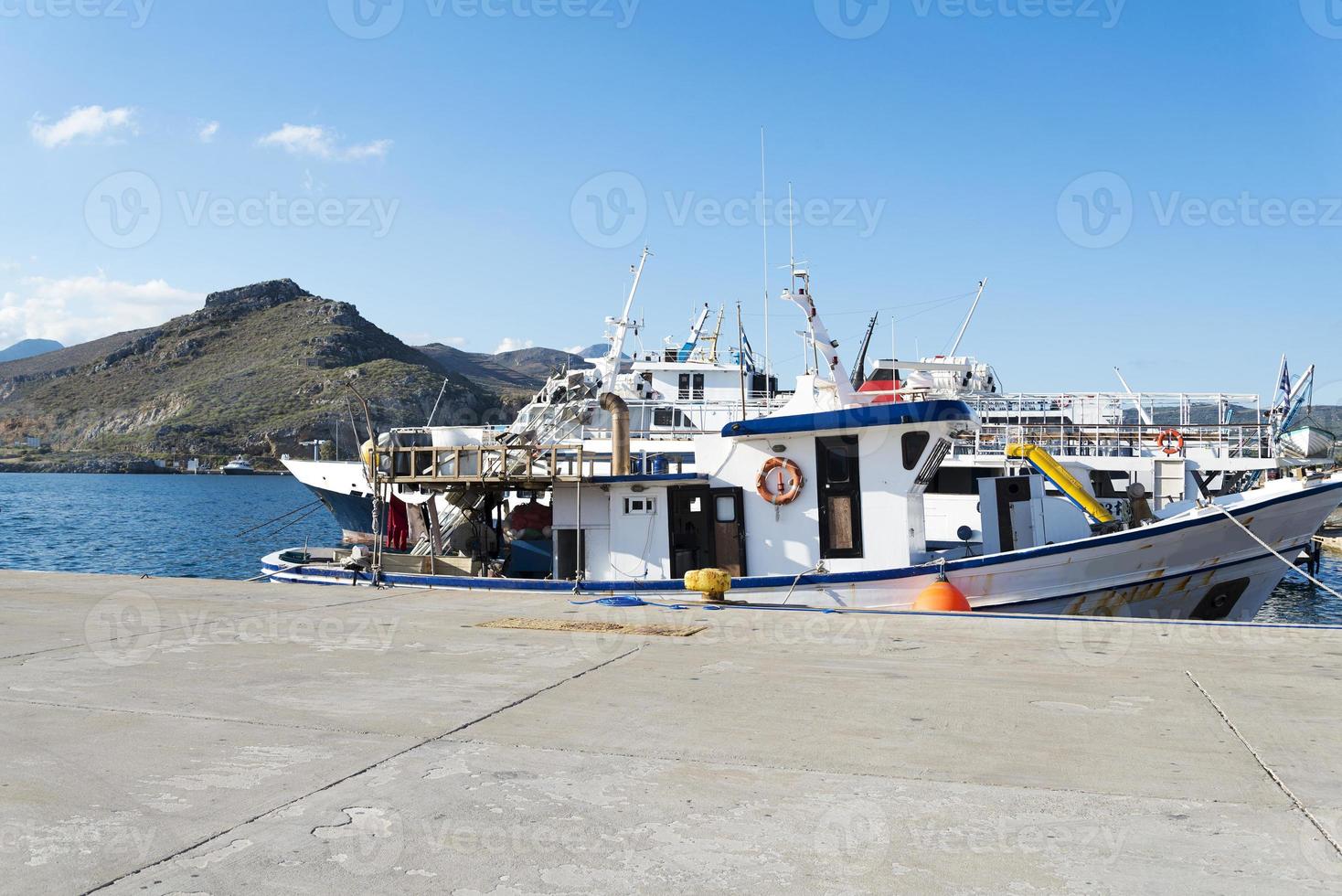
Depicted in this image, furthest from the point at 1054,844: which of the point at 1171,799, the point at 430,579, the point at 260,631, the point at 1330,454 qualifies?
the point at 1330,454

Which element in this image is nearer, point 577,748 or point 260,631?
point 577,748

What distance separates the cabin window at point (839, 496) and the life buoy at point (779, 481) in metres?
0.33

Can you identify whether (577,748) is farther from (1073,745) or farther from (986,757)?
(1073,745)

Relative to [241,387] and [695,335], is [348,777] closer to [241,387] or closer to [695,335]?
[695,335]

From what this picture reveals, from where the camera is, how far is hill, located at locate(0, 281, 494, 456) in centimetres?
13900

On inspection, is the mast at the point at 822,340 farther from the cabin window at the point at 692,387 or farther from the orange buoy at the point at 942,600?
the cabin window at the point at 692,387

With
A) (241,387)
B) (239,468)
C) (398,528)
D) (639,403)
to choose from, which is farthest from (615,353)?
(241,387)

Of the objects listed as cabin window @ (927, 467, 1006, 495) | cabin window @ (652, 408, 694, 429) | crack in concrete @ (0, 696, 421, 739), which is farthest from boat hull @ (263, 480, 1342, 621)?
cabin window @ (652, 408, 694, 429)

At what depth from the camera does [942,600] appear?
12.6 m

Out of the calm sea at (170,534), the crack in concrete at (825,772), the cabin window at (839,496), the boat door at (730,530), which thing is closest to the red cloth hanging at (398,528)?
the calm sea at (170,534)

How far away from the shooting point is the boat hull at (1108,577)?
13219mm

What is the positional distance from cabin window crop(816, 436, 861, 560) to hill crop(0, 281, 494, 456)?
11174 cm

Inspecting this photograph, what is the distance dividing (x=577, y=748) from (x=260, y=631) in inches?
218

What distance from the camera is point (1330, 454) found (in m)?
24.1
